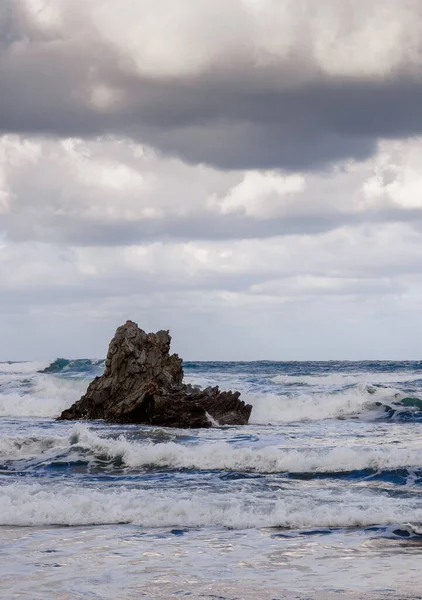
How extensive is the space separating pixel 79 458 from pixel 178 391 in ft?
35.3

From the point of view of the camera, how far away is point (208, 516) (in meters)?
15.4

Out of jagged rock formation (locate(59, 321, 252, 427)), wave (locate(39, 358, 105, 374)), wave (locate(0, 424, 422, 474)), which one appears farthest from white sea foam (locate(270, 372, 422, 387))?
wave (locate(0, 424, 422, 474))

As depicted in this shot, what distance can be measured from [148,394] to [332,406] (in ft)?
36.9

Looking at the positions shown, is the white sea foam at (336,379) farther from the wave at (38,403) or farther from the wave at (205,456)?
the wave at (205,456)

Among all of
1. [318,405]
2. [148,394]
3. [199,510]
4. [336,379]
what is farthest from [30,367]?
[199,510]

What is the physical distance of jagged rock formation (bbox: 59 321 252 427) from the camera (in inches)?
1240

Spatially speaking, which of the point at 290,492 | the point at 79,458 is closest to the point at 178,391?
the point at 79,458

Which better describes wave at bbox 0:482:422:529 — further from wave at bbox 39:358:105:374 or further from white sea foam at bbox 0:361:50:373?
white sea foam at bbox 0:361:50:373

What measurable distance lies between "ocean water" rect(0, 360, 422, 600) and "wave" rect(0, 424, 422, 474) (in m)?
0.04

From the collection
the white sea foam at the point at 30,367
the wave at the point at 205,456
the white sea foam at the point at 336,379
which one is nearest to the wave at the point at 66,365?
the white sea foam at the point at 30,367

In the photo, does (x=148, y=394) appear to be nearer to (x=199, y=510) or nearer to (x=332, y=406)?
(x=332, y=406)

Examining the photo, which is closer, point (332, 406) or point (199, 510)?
point (199, 510)

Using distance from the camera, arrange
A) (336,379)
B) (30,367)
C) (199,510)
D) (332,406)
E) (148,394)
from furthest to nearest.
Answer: (30,367), (336,379), (332,406), (148,394), (199,510)

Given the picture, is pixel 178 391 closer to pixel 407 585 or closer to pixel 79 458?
pixel 79 458
